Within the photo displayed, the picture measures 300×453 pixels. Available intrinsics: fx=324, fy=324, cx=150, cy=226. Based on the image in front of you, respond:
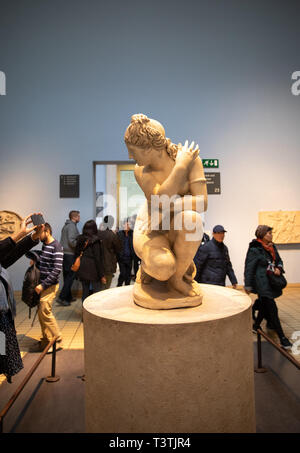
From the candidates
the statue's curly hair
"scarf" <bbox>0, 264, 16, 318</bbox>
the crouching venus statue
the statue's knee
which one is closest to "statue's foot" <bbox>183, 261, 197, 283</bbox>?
the crouching venus statue

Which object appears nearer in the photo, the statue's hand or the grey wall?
the statue's hand

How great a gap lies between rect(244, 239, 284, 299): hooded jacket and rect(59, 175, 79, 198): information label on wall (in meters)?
3.72

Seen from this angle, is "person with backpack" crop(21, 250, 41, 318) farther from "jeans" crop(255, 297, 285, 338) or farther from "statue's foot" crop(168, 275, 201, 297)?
"jeans" crop(255, 297, 285, 338)

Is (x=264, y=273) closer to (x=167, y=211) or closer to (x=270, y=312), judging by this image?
(x=270, y=312)

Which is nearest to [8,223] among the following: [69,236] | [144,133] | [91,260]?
[69,236]

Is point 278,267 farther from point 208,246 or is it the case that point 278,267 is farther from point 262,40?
point 262,40

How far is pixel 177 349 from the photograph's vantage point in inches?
69.1

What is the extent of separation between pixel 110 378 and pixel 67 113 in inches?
222

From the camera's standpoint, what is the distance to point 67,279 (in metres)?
6.03

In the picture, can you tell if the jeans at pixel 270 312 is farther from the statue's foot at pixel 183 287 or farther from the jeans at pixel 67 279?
the jeans at pixel 67 279

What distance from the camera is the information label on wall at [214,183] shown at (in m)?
6.53

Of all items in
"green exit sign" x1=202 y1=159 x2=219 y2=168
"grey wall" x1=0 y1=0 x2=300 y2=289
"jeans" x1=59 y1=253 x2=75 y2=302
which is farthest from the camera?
"green exit sign" x1=202 y1=159 x2=219 y2=168

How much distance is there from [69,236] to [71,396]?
137 inches

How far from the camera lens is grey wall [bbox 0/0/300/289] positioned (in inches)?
250
